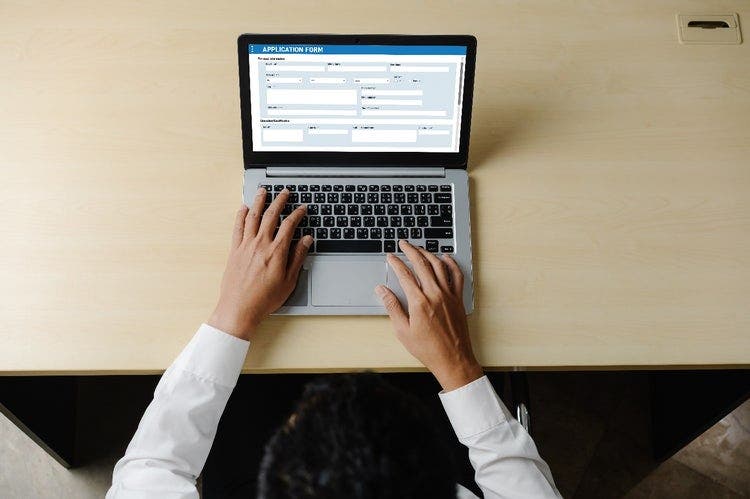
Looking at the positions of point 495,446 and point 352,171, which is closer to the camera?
point 495,446

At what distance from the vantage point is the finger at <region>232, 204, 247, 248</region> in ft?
3.08

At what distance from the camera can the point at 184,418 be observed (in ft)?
2.81

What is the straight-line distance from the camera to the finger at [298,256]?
3.02ft

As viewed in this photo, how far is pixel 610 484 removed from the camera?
A: 1.54m

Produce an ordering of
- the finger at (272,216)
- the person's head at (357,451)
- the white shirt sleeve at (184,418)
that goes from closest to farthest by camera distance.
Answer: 1. the person's head at (357,451)
2. the white shirt sleeve at (184,418)
3. the finger at (272,216)

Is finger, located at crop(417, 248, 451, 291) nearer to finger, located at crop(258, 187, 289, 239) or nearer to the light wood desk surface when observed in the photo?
the light wood desk surface

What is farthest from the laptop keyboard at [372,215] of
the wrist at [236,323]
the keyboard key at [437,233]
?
the wrist at [236,323]

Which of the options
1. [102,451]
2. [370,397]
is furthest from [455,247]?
[102,451]

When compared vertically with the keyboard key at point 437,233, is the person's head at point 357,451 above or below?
below

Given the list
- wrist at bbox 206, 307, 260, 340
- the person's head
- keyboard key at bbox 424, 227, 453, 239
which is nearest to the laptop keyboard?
keyboard key at bbox 424, 227, 453, 239

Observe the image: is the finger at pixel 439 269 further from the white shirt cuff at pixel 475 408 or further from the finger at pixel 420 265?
the white shirt cuff at pixel 475 408

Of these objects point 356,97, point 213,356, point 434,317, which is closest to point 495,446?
point 434,317

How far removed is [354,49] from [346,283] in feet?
1.14

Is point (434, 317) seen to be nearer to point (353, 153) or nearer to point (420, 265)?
point (420, 265)
